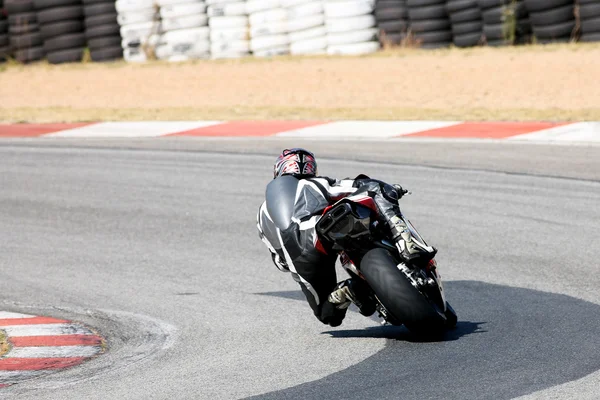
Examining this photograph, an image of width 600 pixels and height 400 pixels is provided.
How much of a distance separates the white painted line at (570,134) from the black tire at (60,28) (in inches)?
477

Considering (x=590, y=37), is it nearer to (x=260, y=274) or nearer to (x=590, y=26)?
(x=590, y=26)

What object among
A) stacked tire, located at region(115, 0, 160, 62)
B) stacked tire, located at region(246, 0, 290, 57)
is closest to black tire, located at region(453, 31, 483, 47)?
stacked tire, located at region(246, 0, 290, 57)

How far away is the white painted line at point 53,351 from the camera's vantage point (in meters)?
6.38

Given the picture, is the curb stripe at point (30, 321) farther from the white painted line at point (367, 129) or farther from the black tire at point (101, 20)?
the black tire at point (101, 20)

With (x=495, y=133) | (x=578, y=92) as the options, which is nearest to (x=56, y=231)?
(x=495, y=133)

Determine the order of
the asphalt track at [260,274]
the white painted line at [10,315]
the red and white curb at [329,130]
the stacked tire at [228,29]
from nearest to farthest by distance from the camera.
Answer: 1. the asphalt track at [260,274]
2. the white painted line at [10,315]
3. the red and white curb at [329,130]
4. the stacked tire at [228,29]

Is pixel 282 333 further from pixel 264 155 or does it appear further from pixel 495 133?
pixel 495 133

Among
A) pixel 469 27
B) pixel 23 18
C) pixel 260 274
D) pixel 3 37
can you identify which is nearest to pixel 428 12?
pixel 469 27

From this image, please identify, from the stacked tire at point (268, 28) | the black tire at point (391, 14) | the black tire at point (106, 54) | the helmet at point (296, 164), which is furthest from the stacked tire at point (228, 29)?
the helmet at point (296, 164)

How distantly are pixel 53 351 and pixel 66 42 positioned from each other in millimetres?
17232

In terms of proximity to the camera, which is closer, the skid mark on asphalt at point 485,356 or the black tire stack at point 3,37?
the skid mark on asphalt at point 485,356

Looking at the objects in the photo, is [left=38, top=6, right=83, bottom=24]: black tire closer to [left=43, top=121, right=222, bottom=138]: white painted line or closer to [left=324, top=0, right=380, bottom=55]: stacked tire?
[left=324, top=0, right=380, bottom=55]: stacked tire

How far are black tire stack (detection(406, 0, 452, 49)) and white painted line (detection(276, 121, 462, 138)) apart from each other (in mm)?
5890

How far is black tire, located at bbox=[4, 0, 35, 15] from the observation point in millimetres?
22594
